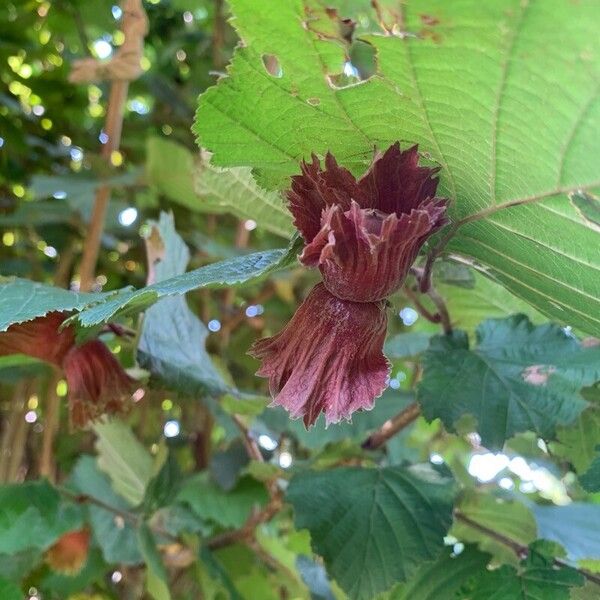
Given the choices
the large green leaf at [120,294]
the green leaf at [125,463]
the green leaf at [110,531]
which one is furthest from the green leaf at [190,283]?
the green leaf at [125,463]

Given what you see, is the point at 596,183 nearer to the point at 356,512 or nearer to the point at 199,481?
the point at 356,512

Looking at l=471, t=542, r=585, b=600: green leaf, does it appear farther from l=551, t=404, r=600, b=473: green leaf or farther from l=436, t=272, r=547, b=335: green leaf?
l=436, t=272, r=547, b=335: green leaf

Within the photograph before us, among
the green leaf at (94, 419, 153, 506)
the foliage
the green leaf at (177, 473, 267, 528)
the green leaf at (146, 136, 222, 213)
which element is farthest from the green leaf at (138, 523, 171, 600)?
the green leaf at (146, 136, 222, 213)

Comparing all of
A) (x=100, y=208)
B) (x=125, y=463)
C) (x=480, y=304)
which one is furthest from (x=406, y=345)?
(x=100, y=208)

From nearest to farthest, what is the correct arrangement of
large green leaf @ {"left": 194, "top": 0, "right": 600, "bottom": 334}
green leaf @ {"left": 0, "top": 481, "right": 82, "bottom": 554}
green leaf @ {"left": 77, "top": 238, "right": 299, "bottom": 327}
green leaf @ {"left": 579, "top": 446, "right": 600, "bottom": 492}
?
large green leaf @ {"left": 194, "top": 0, "right": 600, "bottom": 334} < green leaf @ {"left": 77, "top": 238, "right": 299, "bottom": 327} < green leaf @ {"left": 579, "top": 446, "right": 600, "bottom": 492} < green leaf @ {"left": 0, "top": 481, "right": 82, "bottom": 554}

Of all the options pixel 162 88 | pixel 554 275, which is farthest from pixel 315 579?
pixel 162 88

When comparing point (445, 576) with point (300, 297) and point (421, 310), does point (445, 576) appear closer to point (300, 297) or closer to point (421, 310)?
point (421, 310)
